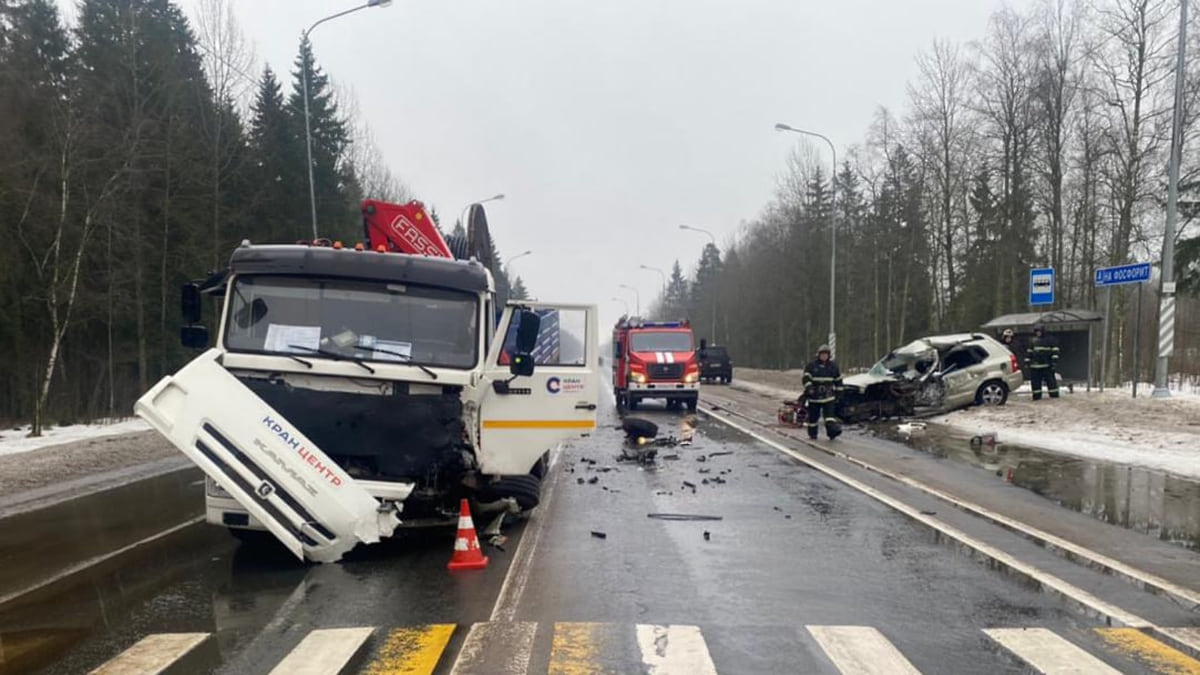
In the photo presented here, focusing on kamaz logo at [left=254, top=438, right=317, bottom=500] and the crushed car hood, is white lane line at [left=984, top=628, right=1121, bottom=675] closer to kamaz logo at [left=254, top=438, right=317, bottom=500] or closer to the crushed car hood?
kamaz logo at [left=254, top=438, right=317, bottom=500]

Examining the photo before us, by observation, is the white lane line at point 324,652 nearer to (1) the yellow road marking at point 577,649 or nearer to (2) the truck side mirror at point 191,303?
(1) the yellow road marking at point 577,649

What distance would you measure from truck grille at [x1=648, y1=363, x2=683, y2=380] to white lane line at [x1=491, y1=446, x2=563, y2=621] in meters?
12.5

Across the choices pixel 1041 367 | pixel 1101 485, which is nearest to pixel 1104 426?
pixel 1041 367

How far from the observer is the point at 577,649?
496cm

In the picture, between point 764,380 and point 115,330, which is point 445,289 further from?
point 764,380

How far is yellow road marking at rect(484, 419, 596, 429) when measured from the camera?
315 inches

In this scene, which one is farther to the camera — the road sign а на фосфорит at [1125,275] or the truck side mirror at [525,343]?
the road sign а на фосфорит at [1125,275]

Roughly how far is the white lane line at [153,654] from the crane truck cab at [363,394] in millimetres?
1146

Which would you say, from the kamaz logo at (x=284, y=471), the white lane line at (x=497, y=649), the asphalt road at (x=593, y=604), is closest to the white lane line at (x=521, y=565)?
the asphalt road at (x=593, y=604)

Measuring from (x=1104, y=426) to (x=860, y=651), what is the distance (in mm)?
13791

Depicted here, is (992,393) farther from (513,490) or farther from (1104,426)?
(513,490)

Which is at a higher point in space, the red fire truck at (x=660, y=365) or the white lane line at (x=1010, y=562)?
the red fire truck at (x=660, y=365)

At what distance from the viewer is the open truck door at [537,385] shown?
795cm

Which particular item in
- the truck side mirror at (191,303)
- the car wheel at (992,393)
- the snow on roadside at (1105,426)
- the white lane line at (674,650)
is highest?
the truck side mirror at (191,303)
